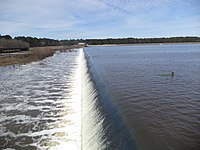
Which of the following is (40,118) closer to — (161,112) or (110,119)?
(110,119)

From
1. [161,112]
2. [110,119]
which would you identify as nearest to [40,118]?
[110,119]

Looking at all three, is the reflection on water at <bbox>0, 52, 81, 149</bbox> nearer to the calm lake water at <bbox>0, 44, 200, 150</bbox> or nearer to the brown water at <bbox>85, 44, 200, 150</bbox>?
the calm lake water at <bbox>0, 44, 200, 150</bbox>

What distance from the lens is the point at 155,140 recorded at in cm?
684

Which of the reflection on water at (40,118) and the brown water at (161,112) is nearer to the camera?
the brown water at (161,112)

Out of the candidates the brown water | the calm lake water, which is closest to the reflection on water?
the calm lake water

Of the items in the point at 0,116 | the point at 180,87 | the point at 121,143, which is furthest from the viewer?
the point at 180,87

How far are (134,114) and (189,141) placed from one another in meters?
2.66

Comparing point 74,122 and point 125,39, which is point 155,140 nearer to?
point 74,122

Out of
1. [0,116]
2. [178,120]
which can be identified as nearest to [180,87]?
[178,120]

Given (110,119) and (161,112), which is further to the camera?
(161,112)

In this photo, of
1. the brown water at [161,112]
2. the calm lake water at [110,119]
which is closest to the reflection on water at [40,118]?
the calm lake water at [110,119]

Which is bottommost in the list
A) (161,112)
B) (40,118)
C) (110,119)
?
(40,118)

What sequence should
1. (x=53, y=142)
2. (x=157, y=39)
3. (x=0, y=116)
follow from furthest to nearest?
(x=157, y=39), (x=0, y=116), (x=53, y=142)

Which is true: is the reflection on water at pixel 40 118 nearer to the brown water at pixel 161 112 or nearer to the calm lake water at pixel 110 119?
the calm lake water at pixel 110 119
